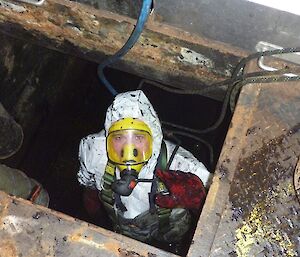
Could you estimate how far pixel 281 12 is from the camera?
2.47 meters

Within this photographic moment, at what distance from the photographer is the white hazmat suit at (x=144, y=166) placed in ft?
12.7

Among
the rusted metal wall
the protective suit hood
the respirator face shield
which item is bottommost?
the respirator face shield

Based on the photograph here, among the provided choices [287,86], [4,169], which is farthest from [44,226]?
[287,86]

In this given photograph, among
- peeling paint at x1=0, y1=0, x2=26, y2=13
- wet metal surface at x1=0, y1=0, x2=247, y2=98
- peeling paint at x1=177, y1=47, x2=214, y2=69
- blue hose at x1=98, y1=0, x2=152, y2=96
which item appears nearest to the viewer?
blue hose at x1=98, y1=0, x2=152, y2=96

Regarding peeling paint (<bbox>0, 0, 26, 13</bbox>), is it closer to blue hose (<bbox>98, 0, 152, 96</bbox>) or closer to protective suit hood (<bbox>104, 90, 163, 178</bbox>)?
blue hose (<bbox>98, 0, 152, 96</bbox>)

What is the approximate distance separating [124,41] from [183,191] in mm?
1224

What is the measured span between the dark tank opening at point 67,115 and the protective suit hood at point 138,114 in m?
1.30

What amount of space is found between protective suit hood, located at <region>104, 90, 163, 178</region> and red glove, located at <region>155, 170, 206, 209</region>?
19cm

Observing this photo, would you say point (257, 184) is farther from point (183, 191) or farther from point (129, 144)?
point (129, 144)

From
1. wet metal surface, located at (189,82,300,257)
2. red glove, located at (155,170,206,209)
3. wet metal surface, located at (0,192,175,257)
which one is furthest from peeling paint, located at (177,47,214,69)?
wet metal surface, located at (0,192,175,257)

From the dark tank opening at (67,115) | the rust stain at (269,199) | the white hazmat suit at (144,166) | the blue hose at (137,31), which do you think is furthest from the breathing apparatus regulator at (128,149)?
the dark tank opening at (67,115)

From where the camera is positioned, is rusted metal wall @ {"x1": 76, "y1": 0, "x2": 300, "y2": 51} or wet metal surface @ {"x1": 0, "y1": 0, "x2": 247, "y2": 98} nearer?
rusted metal wall @ {"x1": 76, "y1": 0, "x2": 300, "y2": 51}

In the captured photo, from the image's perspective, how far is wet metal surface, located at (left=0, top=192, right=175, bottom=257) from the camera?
250cm

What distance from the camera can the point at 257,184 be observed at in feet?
8.61
